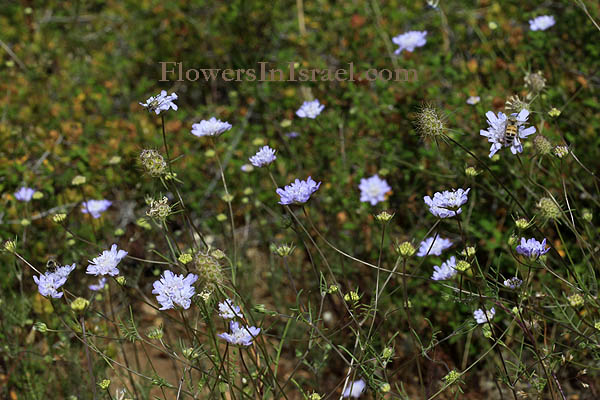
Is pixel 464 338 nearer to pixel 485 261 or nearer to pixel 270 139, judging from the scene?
pixel 485 261

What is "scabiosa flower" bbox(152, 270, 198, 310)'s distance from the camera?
1731 millimetres

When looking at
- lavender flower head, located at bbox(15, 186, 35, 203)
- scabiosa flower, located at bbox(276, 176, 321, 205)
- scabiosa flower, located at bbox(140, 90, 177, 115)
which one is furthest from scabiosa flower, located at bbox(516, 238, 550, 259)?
lavender flower head, located at bbox(15, 186, 35, 203)

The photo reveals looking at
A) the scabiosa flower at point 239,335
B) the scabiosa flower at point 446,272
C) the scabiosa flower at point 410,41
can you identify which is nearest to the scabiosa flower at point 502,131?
the scabiosa flower at point 446,272

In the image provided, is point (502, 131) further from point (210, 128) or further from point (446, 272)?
point (210, 128)

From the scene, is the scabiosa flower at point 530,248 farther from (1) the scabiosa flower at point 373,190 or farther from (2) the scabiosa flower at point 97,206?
(2) the scabiosa flower at point 97,206

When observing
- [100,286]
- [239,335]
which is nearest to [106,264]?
[239,335]

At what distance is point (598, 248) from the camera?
7.42 feet

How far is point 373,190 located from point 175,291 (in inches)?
51.2

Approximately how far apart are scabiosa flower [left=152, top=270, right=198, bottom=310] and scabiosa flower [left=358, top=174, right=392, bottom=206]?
3.97 feet

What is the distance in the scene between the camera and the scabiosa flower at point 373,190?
281 centimetres

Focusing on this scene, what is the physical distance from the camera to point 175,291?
1777mm

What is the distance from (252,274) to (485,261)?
1.14 metres

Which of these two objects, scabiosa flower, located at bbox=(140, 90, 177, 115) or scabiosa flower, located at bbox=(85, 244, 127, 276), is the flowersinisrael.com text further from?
scabiosa flower, located at bbox=(85, 244, 127, 276)

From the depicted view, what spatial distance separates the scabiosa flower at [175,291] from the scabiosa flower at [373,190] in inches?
47.6
